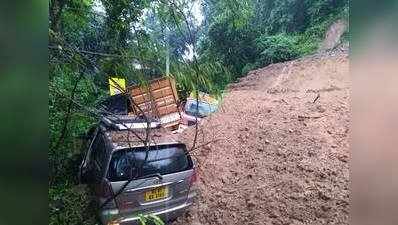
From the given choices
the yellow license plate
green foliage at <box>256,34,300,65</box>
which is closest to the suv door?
the yellow license plate

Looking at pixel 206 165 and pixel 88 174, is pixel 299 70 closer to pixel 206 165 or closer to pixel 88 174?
pixel 206 165

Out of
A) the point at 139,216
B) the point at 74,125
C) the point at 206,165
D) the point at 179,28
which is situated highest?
the point at 179,28

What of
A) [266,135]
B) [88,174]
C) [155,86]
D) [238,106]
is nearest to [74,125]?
[88,174]

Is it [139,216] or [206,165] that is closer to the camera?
[139,216]

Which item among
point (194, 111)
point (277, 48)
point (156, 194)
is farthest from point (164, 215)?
point (277, 48)

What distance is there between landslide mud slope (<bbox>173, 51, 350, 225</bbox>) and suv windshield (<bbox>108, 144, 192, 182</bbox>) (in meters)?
0.08

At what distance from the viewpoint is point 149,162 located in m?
1.88

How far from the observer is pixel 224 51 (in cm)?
197

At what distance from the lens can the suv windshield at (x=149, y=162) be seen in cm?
187

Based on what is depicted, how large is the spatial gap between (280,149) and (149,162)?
25.4 inches

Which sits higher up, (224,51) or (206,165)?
(224,51)
